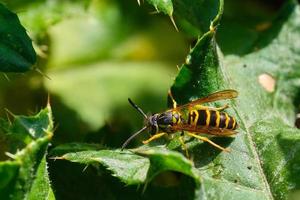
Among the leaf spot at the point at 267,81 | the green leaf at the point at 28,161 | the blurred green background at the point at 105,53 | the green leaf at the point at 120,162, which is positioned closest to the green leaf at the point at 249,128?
the leaf spot at the point at 267,81

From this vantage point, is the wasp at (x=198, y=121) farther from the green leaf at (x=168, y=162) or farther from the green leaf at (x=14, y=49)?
the green leaf at (x=14, y=49)

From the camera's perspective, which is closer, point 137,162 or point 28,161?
point 28,161

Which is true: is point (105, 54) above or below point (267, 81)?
below

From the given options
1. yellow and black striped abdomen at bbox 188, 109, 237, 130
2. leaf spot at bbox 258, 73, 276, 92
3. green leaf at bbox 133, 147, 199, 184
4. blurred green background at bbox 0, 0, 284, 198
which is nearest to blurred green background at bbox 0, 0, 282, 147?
blurred green background at bbox 0, 0, 284, 198

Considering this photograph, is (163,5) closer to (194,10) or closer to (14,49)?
(194,10)

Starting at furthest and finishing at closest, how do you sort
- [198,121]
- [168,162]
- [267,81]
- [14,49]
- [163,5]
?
[267,81], [198,121], [163,5], [14,49], [168,162]

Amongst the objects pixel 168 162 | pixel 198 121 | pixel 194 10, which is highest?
pixel 194 10

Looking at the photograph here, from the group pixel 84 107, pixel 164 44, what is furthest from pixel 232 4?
pixel 84 107

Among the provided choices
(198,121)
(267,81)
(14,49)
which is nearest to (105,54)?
(267,81)
